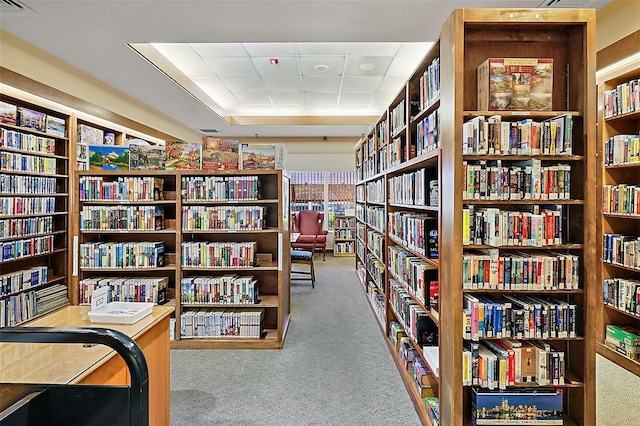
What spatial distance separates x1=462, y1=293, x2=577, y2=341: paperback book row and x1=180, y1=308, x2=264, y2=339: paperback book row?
7.31 ft

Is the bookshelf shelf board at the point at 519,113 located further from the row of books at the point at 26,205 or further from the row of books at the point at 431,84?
the row of books at the point at 26,205

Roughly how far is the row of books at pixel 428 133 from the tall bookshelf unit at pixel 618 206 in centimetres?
199

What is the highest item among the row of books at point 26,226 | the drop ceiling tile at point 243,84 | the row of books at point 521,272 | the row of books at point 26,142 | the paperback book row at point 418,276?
the drop ceiling tile at point 243,84

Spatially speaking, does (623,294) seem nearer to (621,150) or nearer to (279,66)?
(621,150)

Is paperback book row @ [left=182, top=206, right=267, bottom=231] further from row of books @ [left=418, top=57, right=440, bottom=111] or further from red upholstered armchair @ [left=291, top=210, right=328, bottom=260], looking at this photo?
red upholstered armchair @ [left=291, top=210, right=328, bottom=260]


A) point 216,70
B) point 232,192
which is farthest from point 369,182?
point 216,70

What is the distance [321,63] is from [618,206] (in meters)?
3.74

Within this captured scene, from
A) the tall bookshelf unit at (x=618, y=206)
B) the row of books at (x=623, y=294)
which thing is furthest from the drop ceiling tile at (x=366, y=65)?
the row of books at (x=623, y=294)

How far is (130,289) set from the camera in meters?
3.57

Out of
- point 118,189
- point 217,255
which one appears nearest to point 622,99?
point 217,255

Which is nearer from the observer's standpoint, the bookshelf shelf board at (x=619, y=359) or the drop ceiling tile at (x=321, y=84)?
the bookshelf shelf board at (x=619, y=359)

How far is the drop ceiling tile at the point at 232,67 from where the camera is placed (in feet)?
16.0

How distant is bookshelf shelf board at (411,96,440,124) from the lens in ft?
7.79

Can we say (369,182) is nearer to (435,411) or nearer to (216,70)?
(216,70)
